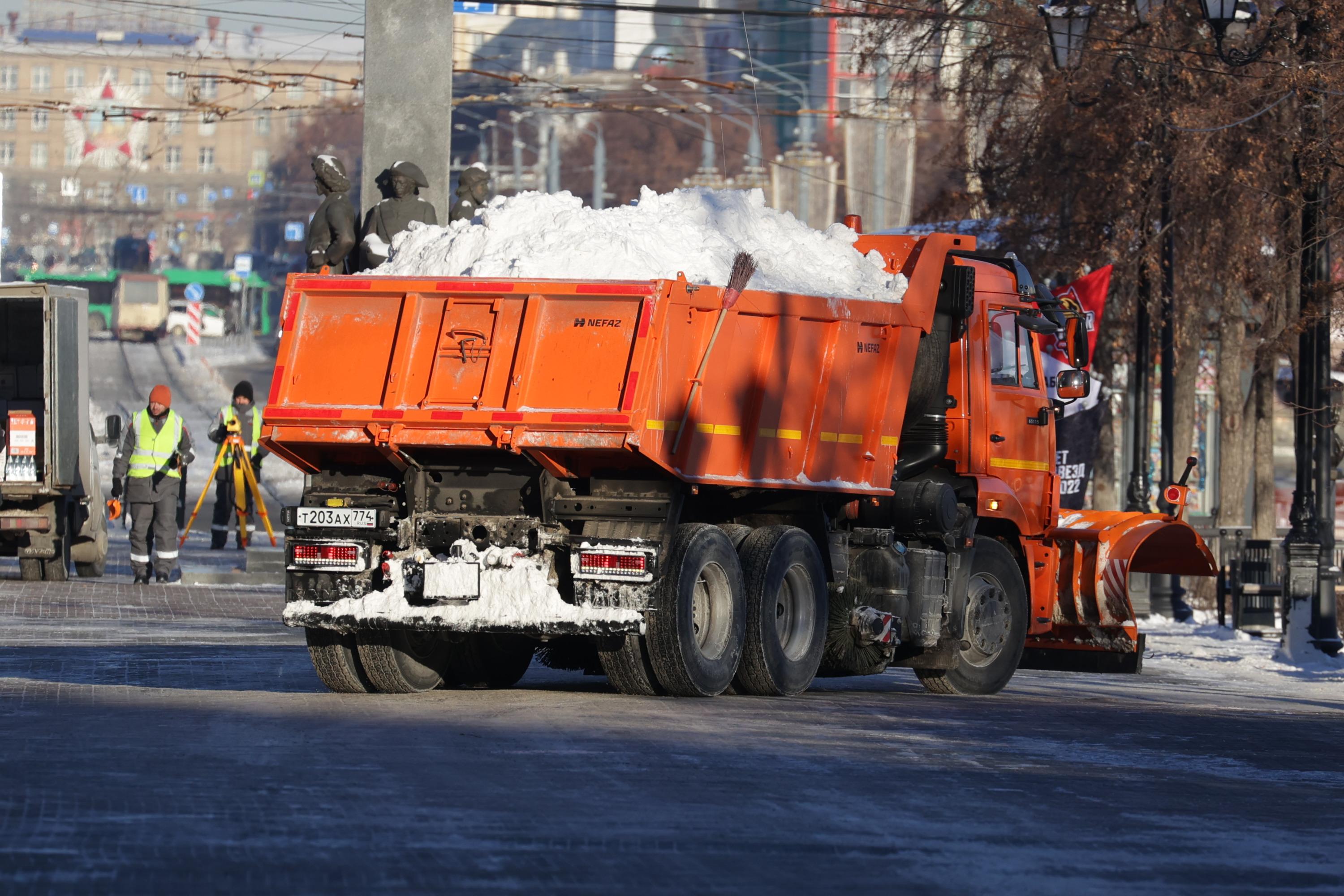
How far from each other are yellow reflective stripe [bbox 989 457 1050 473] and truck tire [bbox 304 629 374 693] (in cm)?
444

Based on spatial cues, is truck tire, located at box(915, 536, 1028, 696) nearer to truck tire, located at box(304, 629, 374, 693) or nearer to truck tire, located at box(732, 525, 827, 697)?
truck tire, located at box(732, 525, 827, 697)

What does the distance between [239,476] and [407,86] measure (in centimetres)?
782

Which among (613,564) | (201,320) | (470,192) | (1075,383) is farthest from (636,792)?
(201,320)

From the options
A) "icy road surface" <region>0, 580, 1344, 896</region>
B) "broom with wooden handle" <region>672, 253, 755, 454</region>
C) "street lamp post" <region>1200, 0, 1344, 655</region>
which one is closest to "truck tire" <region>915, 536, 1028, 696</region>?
"icy road surface" <region>0, 580, 1344, 896</region>

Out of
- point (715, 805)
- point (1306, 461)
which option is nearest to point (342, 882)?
point (715, 805)

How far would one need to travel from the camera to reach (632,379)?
35.3ft

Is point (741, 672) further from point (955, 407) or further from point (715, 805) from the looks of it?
point (715, 805)

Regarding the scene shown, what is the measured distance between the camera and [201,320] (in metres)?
87.4

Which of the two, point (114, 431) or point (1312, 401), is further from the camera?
point (114, 431)

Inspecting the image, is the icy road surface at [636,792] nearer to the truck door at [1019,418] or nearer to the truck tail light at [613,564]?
the truck tail light at [613,564]

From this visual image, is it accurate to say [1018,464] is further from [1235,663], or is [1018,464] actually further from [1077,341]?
[1235,663]

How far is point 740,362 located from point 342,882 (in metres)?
5.71

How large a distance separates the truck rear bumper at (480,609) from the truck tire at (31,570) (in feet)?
38.1

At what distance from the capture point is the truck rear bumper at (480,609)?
36.0 ft
